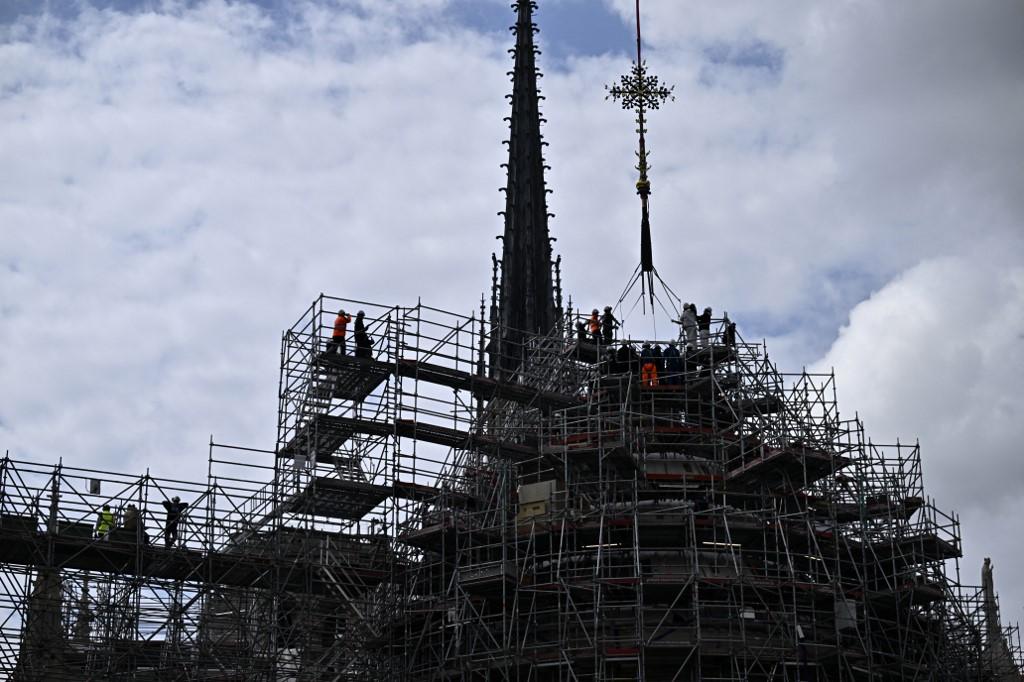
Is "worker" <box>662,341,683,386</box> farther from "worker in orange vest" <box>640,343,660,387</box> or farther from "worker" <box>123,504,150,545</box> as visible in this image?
"worker" <box>123,504,150,545</box>

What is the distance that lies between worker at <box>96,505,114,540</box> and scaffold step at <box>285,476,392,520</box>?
7.11 meters

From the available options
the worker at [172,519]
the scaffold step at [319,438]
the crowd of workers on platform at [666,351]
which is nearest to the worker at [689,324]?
the crowd of workers on platform at [666,351]

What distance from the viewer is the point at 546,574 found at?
55.6 meters

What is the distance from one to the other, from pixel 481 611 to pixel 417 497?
247 inches

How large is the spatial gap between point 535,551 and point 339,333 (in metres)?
11.4

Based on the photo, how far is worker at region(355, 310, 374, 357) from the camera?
6088 cm

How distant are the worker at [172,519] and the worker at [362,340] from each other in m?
8.83

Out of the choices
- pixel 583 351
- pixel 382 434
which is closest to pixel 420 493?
pixel 382 434

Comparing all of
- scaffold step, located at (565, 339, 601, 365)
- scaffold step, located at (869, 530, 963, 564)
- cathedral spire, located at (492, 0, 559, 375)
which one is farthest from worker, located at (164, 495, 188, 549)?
cathedral spire, located at (492, 0, 559, 375)

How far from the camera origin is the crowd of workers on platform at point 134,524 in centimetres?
5397

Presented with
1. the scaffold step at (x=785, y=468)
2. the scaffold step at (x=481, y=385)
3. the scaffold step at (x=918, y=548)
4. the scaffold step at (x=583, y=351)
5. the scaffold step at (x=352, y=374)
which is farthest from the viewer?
the scaffold step at (x=583, y=351)

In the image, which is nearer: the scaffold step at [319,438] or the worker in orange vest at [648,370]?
the scaffold step at [319,438]

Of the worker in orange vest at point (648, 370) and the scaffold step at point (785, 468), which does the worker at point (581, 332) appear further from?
the scaffold step at point (785, 468)

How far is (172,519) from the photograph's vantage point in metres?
55.4
